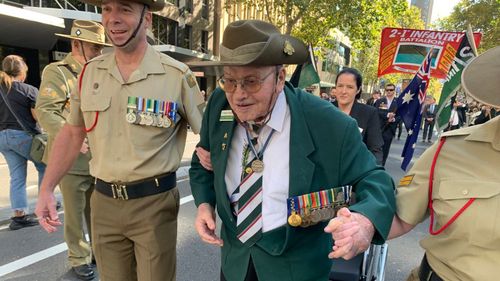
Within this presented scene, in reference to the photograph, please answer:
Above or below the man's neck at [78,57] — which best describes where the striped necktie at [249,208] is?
below

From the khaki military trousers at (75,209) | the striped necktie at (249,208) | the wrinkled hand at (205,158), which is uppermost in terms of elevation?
the wrinkled hand at (205,158)

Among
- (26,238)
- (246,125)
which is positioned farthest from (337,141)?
(26,238)

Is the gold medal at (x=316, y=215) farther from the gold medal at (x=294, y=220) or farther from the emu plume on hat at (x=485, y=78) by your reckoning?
the emu plume on hat at (x=485, y=78)

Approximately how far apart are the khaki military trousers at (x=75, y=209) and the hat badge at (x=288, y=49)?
238 cm

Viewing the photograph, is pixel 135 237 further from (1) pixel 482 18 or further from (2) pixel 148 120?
(1) pixel 482 18

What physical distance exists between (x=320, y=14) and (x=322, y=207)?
19127 millimetres

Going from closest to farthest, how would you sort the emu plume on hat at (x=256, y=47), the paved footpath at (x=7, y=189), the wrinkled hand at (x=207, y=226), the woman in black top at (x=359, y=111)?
the emu plume on hat at (x=256, y=47), the wrinkled hand at (x=207, y=226), the woman in black top at (x=359, y=111), the paved footpath at (x=7, y=189)

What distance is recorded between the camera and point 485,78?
1.37 m

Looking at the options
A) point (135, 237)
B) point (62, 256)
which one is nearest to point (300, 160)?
point (135, 237)

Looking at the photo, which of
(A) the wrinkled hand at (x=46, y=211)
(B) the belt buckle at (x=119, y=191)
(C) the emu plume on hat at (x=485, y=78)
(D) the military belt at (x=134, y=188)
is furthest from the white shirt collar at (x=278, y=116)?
(A) the wrinkled hand at (x=46, y=211)

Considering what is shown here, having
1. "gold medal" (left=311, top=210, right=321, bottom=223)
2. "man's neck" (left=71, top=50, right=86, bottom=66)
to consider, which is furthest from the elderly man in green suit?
"man's neck" (left=71, top=50, right=86, bottom=66)

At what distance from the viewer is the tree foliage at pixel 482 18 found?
25.5m

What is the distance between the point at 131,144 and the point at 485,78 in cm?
180

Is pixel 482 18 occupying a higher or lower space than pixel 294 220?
higher
